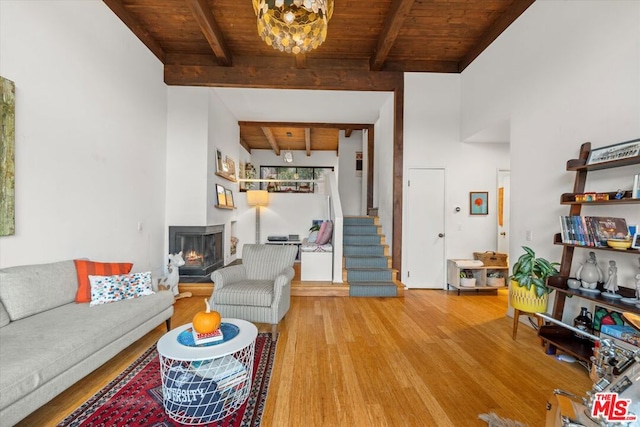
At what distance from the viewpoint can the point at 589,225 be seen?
97.0 inches

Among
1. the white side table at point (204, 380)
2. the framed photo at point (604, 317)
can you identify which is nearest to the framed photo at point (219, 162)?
the white side table at point (204, 380)

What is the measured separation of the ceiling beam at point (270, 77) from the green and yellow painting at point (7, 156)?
2.86 m

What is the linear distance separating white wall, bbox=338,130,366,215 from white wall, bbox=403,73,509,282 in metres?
3.82

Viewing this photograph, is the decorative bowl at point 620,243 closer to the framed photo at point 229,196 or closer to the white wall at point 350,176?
the framed photo at point 229,196

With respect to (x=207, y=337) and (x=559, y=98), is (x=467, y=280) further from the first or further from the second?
(x=207, y=337)

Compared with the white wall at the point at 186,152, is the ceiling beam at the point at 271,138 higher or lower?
higher

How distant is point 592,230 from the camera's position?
8.01 feet

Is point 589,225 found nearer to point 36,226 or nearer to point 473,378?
point 473,378

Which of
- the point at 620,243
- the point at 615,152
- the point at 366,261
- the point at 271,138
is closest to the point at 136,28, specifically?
the point at 271,138

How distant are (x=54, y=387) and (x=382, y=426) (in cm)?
199

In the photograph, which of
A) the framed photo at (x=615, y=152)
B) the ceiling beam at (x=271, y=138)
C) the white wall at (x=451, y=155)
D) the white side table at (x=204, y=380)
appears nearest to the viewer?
the white side table at (x=204, y=380)

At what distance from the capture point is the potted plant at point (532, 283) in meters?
2.75

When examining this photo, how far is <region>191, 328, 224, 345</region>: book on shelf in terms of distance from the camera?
1.85 m

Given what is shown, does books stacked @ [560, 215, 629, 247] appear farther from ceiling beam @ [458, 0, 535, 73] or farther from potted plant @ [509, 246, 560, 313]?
ceiling beam @ [458, 0, 535, 73]
